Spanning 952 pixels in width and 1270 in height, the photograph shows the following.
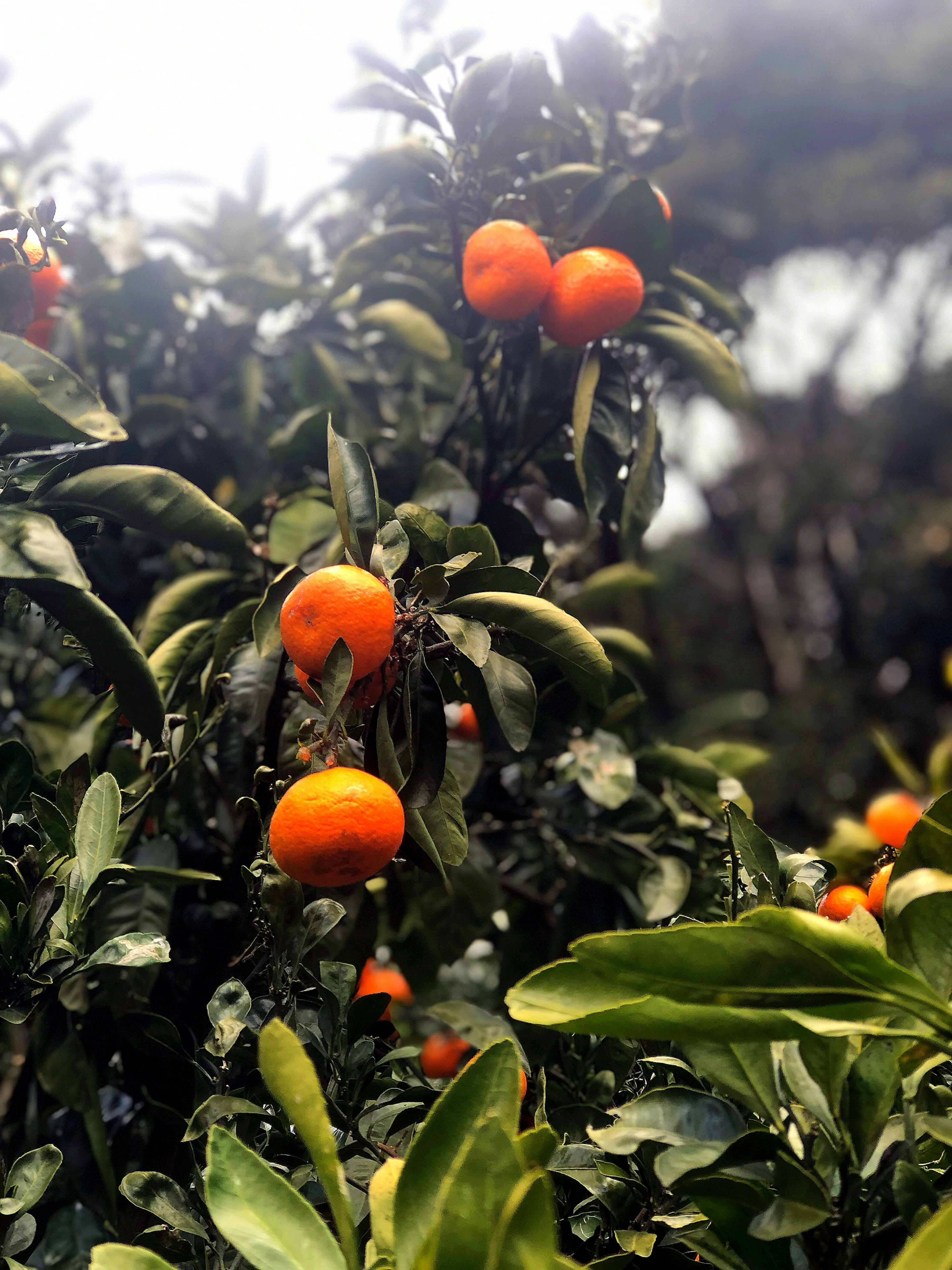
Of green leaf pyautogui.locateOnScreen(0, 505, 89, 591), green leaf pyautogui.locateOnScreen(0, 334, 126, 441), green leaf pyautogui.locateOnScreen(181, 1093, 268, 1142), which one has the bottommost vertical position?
green leaf pyautogui.locateOnScreen(181, 1093, 268, 1142)

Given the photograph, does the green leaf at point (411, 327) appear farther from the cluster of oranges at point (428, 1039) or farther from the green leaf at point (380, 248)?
the cluster of oranges at point (428, 1039)

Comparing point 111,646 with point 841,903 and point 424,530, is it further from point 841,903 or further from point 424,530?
point 841,903

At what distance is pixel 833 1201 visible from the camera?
1.31 feet

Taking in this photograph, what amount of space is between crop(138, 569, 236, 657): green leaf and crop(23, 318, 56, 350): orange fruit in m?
0.40

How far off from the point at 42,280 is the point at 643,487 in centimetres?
59

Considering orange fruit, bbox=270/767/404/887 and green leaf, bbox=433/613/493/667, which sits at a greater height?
green leaf, bbox=433/613/493/667

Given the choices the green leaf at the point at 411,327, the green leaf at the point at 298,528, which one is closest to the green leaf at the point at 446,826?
the green leaf at the point at 298,528

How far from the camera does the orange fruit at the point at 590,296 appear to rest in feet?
2.48

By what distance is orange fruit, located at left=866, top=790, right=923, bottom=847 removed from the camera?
855mm

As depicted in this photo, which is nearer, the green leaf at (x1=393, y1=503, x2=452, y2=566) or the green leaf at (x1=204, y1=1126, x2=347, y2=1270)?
the green leaf at (x1=204, y1=1126, x2=347, y2=1270)

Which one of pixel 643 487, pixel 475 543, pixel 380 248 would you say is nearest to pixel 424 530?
pixel 475 543

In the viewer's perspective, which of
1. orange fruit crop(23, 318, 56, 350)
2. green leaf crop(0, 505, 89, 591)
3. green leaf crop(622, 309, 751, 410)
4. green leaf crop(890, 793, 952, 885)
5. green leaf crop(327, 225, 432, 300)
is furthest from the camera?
orange fruit crop(23, 318, 56, 350)

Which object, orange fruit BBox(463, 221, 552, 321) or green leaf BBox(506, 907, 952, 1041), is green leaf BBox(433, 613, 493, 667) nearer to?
green leaf BBox(506, 907, 952, 1041)

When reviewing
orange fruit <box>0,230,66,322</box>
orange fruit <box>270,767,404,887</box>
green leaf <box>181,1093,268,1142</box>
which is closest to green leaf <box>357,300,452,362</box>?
orange fruit <box>0,230,66,322</box>
